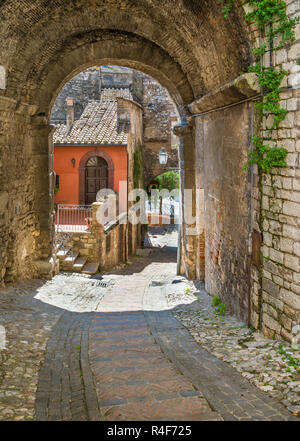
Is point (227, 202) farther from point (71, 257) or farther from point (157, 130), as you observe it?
point (157, 130)

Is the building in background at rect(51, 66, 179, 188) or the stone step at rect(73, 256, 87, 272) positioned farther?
the building in background at rect(51, 66, 179, 188)

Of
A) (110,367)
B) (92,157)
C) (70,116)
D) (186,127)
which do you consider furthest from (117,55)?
(70,116)

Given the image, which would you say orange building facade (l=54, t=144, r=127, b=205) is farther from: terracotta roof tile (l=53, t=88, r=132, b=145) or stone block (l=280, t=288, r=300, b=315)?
stone block (l=280, t=288, r=300, b=315)

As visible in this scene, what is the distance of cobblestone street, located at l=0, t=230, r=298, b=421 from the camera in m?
4.03

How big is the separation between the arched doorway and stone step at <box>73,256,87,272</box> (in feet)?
16.7

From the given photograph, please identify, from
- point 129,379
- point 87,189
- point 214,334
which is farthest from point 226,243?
point 87,189

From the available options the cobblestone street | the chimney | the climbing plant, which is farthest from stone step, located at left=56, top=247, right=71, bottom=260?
the climbing plant

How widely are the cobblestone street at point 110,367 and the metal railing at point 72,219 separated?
5.82 meters

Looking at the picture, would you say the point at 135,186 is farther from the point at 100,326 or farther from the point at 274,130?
the point at 274,130

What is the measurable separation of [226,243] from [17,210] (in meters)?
4.37

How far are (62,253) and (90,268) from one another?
1008 millimetres

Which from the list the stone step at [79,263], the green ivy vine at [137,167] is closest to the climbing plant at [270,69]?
the stone step at [79,263]

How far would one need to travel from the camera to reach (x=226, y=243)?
25.4 feet

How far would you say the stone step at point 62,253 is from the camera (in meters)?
13.4
